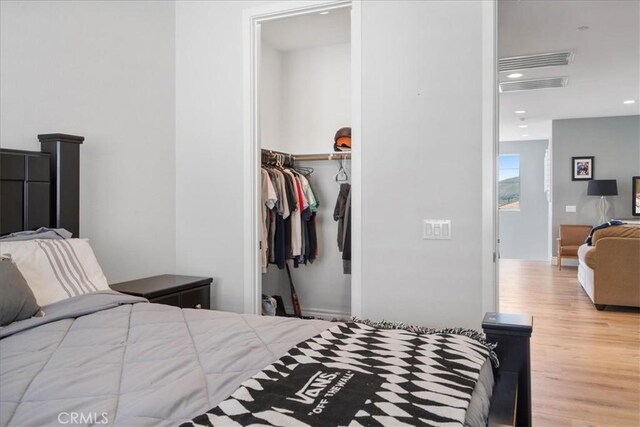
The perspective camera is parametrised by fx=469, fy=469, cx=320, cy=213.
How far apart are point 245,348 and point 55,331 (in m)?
0.66

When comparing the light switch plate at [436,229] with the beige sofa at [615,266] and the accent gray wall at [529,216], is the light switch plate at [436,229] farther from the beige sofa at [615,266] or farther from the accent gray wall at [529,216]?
the accent gray wall at [529,216]

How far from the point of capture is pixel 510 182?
10.5 meters

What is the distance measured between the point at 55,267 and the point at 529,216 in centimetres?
999

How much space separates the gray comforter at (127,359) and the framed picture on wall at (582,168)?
812 centimetres

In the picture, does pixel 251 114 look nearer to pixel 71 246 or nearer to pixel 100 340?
pixel 71 246

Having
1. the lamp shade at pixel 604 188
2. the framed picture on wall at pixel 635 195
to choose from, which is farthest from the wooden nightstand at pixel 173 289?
the framed picture on wall at pixel 635 195

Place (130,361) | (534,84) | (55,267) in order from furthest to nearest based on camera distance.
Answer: (534,84) < (55,267) < (130,361)

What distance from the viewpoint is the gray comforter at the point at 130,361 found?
0.97 metres

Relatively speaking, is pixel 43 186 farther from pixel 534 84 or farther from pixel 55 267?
pixel 534 84

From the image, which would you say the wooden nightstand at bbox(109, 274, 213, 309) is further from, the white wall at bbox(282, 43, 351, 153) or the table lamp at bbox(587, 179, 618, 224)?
the table lamp at bbox(587, 179, 618, 224)

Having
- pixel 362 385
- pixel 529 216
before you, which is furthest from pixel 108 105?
pixel 529 216

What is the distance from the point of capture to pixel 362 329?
5.15 feet

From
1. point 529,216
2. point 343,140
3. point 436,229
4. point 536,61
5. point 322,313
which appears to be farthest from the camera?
point 529,216

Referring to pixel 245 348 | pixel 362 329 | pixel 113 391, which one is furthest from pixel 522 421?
pixel 113 391
